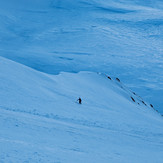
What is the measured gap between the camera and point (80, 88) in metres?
7.03

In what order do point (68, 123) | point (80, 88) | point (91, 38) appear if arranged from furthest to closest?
point (91, 38) → point (80, 88) → point (68, 123)

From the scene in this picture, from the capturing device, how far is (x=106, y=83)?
8.05m

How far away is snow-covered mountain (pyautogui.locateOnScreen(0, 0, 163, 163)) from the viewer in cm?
315

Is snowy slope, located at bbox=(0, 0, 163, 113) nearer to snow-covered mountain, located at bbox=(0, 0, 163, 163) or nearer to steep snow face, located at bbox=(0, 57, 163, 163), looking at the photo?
snow-covered mountain, located at bbox=(0, 0, 163, 163)

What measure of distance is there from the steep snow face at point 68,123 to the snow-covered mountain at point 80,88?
0.01m

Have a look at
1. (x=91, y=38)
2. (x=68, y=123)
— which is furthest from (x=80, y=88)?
(x=91, y=38)

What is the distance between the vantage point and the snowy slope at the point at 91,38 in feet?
47.2

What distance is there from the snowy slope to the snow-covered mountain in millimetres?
56

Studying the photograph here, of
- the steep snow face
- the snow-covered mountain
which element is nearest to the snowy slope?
the snow-covered mountain

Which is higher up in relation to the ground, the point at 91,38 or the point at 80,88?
the point at 91,38

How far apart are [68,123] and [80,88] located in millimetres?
2750

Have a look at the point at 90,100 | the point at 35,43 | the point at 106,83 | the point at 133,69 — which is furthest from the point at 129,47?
the point at 90,100

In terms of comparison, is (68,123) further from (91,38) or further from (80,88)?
(91,38)

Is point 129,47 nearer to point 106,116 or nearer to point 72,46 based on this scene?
point 72,46
